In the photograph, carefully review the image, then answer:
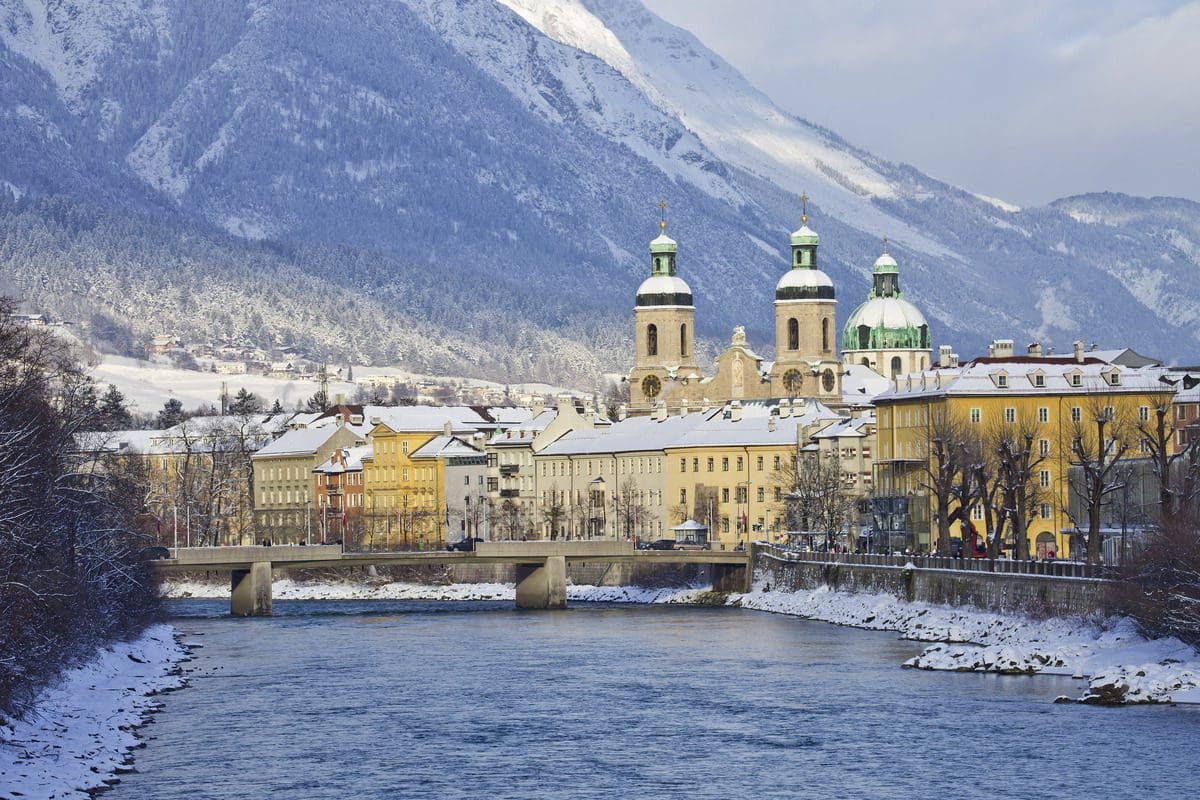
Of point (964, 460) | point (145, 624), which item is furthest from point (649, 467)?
point (145, 624)

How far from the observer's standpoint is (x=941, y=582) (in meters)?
114

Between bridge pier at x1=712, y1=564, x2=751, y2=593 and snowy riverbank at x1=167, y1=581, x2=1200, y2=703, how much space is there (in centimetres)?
307

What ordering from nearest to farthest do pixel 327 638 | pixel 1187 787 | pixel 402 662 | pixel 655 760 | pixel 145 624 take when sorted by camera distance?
1. pixel 1187 787
2. pixel 655 760
3. pixel 402 662
4. pixel 145 624
5. pixel 327 638

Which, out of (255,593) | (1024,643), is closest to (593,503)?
(255,593)

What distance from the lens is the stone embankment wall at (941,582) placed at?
96.8 meters

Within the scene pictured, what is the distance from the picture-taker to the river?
6894cm

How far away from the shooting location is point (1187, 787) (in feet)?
217

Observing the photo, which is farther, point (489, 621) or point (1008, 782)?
point (489, 621)

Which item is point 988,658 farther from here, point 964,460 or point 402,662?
point 964,460

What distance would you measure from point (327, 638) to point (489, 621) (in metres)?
14.2

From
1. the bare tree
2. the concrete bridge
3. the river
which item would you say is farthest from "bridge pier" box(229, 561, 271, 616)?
the bare tree

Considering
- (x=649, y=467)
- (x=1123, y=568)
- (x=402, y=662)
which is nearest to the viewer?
(x=1123, y=568)

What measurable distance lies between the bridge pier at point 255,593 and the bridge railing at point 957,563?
25497 millimetres

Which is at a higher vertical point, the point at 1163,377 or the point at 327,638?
the point at 1163,377
